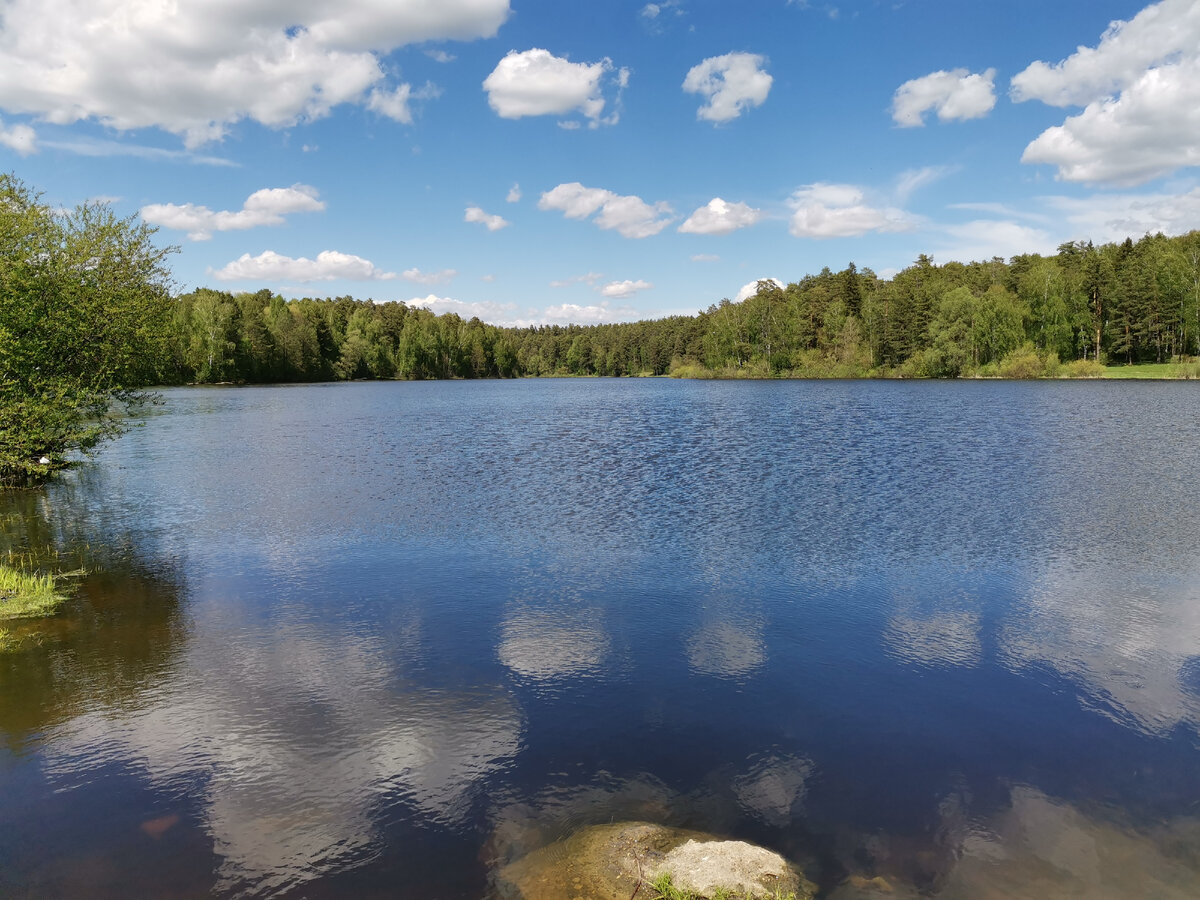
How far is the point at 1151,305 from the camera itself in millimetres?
114000

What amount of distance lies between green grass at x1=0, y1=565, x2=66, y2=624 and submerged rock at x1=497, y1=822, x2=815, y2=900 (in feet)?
48.0

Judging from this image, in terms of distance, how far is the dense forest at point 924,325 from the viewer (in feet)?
380

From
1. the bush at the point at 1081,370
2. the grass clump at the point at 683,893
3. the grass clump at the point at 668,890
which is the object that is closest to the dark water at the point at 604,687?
the grass clump at the point at 683,893

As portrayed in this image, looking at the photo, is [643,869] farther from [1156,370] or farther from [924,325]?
[924,325]

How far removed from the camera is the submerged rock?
25.1 ft

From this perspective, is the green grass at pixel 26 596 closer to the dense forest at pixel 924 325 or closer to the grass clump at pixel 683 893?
the grass clump at pixel 683 893

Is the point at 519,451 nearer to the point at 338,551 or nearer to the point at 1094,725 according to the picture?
the point at 338,551

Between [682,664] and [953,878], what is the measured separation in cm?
626

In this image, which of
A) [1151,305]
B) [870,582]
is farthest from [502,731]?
[1151,305]

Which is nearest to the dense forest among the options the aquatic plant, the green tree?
the green tree

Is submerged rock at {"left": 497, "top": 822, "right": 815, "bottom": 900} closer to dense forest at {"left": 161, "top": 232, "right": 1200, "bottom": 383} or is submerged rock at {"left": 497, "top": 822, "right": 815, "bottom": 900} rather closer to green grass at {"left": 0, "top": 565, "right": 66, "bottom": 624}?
green grass at {"left": 0, "top": 565, "right": 66, "bottom": 624}

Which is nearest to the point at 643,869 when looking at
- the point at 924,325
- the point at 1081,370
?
the point at 1081,370

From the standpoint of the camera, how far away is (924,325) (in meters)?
131

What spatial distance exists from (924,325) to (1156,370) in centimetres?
3521
